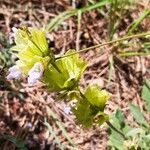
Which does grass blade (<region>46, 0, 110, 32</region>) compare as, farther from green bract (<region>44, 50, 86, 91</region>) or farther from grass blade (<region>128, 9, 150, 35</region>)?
green bract (<region>44, 50, 86, 91</region>)

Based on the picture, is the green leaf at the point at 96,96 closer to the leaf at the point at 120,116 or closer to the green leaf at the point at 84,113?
the green leaf at the point at 84,113

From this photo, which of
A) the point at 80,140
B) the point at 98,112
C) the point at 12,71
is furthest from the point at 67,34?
the point at 12,71

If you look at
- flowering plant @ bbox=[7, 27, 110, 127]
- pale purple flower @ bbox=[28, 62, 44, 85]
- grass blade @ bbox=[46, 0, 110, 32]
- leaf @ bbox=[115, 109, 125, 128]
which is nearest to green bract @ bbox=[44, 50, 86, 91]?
flowering plant @ bbox=[7, 27, 110, 127]

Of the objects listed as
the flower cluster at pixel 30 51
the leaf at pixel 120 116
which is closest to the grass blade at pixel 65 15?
the leaf at pixel 120 116

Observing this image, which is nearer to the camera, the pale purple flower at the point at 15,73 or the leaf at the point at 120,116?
the pale purple flower at the point at 15,73

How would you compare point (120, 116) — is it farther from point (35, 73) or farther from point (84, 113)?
point (35, 73)

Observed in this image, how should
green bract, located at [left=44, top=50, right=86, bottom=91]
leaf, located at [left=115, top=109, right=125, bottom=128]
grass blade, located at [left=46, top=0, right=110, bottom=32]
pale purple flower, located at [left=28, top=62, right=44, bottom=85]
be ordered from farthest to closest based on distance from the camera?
grass blade, located at [left=46, top=0, right=110, bottom=32] → leaf, located at [left=115, top=109, right=125, bottom=128] → green bract, located at [left=44, top=50, right=86, bottom=91] → pale purple flower, located at [left=28, top=62, right=44, bottom=85]
